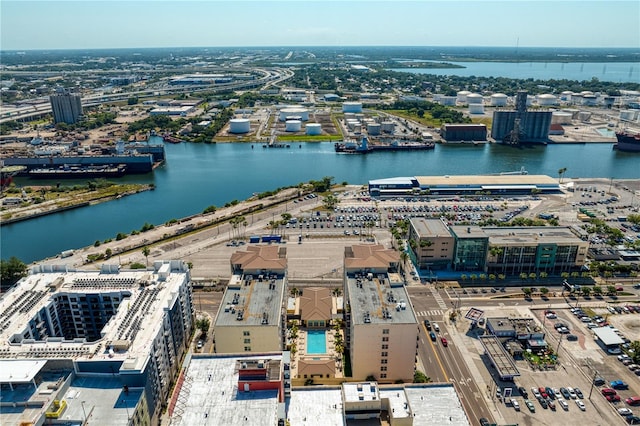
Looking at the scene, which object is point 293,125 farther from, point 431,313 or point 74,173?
point 431,313

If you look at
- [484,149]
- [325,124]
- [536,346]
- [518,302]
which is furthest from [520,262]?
[325,124]

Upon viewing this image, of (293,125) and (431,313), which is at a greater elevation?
(293,125)

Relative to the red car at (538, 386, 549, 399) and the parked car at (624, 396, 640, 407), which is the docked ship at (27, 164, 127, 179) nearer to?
the red car at (538, 386, 549, 399)

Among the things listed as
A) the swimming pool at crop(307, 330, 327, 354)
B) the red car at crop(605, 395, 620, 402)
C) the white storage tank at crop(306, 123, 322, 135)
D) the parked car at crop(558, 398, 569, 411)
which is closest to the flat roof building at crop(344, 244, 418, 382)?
the swimming pool at crop(307, 330, 327, 354)

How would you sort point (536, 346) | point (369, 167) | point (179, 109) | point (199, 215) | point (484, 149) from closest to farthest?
point (536, 346), point (199, 215), point (369, 167), point (484, 149), point (179, 109)

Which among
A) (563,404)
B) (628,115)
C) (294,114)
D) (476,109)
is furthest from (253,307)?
(628,115)

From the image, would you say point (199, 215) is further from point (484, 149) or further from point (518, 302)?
point (484, 149)
